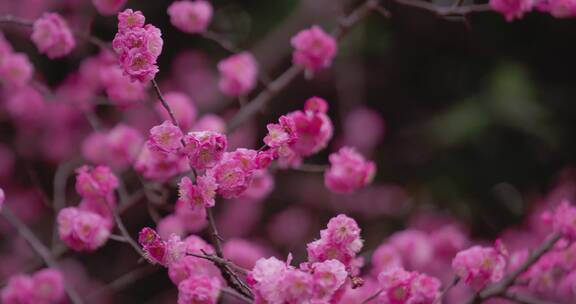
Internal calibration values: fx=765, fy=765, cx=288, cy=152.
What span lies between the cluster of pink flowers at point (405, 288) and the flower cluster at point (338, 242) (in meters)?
0.10

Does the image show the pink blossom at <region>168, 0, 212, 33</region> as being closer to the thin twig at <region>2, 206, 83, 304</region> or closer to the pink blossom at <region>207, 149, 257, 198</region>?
the thin twig at <region>2, 206, 83, 304</region>

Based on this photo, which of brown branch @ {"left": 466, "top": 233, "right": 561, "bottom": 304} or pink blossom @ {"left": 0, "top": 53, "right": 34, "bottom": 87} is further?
pink blossom @ {"left": 0, "top": 53, "right": 34, "bottom": 87}

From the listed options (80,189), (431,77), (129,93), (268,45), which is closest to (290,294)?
(80,189)

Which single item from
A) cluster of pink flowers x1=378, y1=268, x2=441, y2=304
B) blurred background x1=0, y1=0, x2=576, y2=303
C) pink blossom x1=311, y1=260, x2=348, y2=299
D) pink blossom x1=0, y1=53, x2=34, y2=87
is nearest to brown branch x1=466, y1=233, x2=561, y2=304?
cluster of pink flowers x1=378, y1=268, x2=441, y2=304

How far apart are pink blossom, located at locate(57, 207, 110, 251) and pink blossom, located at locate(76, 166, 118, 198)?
6cm

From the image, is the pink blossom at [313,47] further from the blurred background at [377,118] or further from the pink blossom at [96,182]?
the blurred background at [377,118]

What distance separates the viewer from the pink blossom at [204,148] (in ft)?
4.00

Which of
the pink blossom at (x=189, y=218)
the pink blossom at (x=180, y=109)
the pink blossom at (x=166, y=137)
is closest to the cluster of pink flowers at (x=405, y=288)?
the pink blossom at (x=166, y=137)

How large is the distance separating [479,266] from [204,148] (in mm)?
597

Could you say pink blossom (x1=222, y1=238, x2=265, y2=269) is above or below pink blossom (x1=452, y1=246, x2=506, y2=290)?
below

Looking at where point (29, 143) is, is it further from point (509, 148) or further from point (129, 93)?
point (509, 148)

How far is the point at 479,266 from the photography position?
1.46 metres

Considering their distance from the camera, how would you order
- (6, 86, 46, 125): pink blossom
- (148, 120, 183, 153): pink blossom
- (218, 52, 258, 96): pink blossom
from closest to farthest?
(148, 120, 183, 153): pink blossom < (218, 52, 258, 96): pink blossom < (6, 86, 46, 125): pink blossom

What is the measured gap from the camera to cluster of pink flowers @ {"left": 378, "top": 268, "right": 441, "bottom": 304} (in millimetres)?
1348
